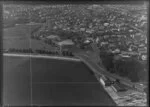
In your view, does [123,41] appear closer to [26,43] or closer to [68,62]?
[68,62]

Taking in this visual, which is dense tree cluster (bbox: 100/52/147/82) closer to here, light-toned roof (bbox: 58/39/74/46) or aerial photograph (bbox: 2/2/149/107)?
aerial photograph (bbox: 2/2/149/107)

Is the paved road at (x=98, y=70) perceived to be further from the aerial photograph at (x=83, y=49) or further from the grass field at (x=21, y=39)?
the grass field at (x=21, y=39)

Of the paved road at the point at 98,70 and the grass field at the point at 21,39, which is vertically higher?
the grass field at the point at 21,39

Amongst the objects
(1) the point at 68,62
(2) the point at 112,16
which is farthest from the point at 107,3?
(1) the point at 68,62

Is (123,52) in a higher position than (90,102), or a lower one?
higher

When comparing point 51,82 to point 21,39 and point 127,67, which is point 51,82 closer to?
point 21,39

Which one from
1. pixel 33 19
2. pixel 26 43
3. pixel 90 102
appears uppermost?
pixel 33 19

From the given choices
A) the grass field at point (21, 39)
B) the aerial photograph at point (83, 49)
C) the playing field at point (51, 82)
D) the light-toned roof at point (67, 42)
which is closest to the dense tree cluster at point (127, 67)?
the aerial photograph at point (83, 49)
